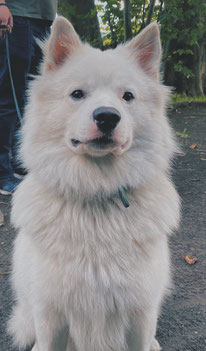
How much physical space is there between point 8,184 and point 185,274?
249cm

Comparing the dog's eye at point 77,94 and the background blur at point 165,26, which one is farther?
the background blur at point 165,26

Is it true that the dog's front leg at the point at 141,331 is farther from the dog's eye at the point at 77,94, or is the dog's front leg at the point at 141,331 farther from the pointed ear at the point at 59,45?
the pointed ear at the point at 59,45

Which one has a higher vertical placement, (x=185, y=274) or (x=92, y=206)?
(x=92, y=206)

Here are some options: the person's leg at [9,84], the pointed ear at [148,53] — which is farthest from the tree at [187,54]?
the pointed ear at [148,53]

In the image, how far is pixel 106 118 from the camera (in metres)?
1.63

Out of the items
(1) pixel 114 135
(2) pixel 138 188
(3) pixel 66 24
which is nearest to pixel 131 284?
(2) pixel 138 188

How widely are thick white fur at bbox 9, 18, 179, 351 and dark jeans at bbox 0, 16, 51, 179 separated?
1.88 m

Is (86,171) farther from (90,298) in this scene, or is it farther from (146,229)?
(90,298)

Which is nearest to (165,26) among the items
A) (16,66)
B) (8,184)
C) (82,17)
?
(82,17)

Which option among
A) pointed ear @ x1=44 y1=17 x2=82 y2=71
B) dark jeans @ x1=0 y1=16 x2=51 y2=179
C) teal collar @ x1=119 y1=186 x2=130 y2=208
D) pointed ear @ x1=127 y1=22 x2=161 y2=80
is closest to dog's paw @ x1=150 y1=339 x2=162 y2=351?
teal collar @ x1=119 y1=186 x2=130 y2=208

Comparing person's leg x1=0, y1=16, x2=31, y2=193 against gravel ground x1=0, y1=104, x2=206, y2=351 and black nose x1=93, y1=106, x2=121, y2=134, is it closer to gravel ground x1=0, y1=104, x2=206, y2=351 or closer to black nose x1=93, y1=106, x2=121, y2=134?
gravel ground x1=0, y1=104, x2=206, y2=351

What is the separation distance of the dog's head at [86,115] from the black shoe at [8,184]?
238 cm

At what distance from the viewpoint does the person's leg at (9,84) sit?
11.8 ft

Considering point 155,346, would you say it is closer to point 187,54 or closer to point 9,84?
point 9,84
